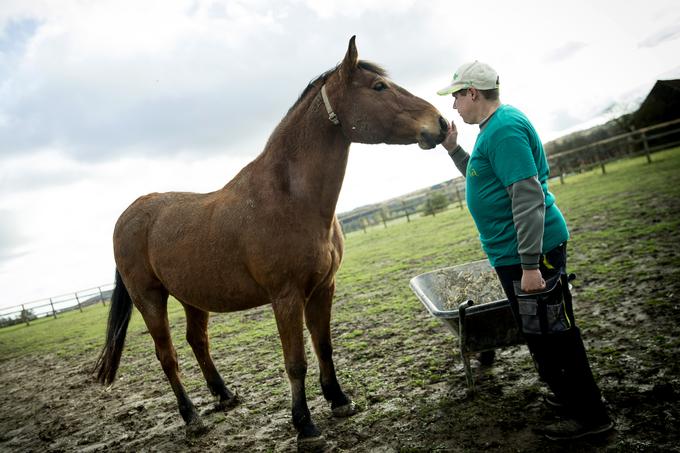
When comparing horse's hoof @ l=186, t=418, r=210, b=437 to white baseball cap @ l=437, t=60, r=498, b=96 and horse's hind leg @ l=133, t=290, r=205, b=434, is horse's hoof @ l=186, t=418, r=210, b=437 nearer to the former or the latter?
horse's hind leg @ l=133, t=290, r=205, b=434

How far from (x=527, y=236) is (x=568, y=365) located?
770 millimetres

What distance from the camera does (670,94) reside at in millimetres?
27516

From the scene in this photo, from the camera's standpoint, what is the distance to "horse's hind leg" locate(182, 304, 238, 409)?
392 cm

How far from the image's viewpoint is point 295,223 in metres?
2.90

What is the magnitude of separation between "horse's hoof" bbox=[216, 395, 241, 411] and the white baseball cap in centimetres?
332

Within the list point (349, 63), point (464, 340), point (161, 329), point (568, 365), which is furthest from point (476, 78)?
point (161, 329)

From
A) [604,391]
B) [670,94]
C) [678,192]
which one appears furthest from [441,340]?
[670,94]

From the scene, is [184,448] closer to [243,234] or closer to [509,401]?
[243,234]

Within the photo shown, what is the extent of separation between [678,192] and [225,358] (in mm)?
10426

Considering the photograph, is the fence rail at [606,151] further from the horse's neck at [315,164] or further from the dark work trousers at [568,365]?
the dark work trousers at [568,365]

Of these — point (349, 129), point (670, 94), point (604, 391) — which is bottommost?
point (604, 391)

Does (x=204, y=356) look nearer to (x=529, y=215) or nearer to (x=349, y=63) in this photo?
(x=349, y=63)

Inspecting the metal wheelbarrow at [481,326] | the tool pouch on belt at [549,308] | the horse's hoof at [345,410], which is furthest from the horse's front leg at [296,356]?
the tool pouch on belt at [549,308]

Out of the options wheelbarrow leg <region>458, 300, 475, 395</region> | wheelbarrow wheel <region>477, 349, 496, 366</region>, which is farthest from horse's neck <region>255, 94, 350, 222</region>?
wheelbarrow wheel <region>477, 349, 496, 366</region>
